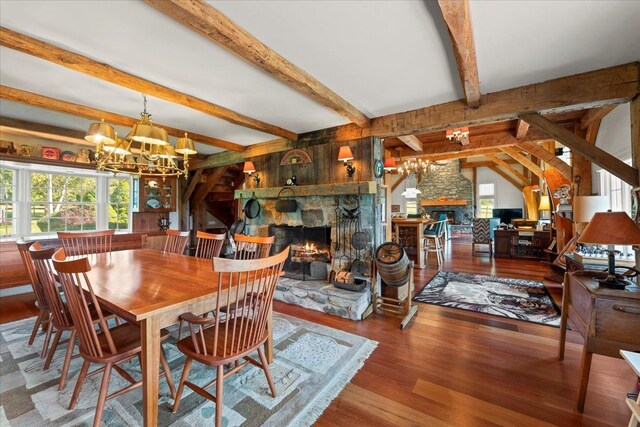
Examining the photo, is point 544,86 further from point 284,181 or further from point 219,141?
point 219,141

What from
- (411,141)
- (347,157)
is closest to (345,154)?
(347,157)

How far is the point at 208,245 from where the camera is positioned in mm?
3309

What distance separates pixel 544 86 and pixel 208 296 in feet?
11.8

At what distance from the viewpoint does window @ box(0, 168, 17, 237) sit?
4.02 metres

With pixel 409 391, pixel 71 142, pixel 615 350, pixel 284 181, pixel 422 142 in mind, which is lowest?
pixel 409 391

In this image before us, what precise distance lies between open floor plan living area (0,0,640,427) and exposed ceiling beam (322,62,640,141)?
0.02 m

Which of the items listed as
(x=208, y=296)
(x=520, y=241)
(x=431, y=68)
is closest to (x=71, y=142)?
(x=208, y=296)

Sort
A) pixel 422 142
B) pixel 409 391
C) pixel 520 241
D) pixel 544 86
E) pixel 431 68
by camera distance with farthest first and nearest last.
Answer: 1. pixel 520 241
2. pixel 422 142
3. pixel 544 86
4. pixel 431 68
5. pixel 409 391

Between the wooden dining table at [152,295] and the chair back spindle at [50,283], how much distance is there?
0.74ft

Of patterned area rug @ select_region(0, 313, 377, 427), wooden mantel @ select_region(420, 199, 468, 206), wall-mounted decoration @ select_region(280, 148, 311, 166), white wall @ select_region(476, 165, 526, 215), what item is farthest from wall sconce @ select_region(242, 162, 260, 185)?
white wall @ select_region(476, 165, 526, 215)

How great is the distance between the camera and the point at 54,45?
1.99 m

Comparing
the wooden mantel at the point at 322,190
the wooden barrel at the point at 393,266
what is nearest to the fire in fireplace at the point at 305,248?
the wooden mantel at the point at 322,190

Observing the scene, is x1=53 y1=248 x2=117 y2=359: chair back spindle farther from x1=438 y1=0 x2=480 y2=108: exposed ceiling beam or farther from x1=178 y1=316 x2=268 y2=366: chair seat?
x1=438 y1=0 x2=480 y2=108: exposed ceiling beam

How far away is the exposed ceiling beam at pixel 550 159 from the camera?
4676 mm
